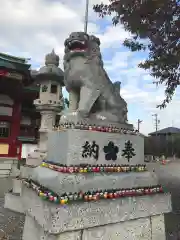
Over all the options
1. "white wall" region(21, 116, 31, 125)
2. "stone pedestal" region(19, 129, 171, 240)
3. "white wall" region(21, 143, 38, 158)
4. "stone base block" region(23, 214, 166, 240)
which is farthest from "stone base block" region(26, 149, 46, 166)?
"white wall" region(21, 116, 31, 125)

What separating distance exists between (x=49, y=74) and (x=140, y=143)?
18.7ft

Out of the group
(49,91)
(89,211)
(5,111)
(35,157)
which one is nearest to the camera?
(89,211)

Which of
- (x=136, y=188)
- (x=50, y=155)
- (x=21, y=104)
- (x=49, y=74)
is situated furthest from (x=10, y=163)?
(x=136, y=188)

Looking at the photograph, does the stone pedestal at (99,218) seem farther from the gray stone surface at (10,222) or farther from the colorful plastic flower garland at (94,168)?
the gray stone surface at (10,222)

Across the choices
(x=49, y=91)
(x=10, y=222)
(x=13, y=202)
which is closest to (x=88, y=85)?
(x=10, y=222)

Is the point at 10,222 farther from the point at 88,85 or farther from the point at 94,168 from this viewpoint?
the point at 88,85

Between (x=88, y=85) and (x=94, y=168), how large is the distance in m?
1.19

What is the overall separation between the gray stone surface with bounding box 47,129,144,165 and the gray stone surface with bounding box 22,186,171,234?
1.72 feet

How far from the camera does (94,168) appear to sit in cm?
274

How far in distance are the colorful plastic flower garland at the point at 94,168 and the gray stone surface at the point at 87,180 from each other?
0.16 ft

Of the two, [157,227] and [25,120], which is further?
[25,120]

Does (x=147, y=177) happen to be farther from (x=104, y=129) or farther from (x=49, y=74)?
(x=49, y=74)

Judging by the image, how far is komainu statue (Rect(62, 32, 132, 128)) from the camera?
308 centimetres

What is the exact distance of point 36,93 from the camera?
39.6ft
